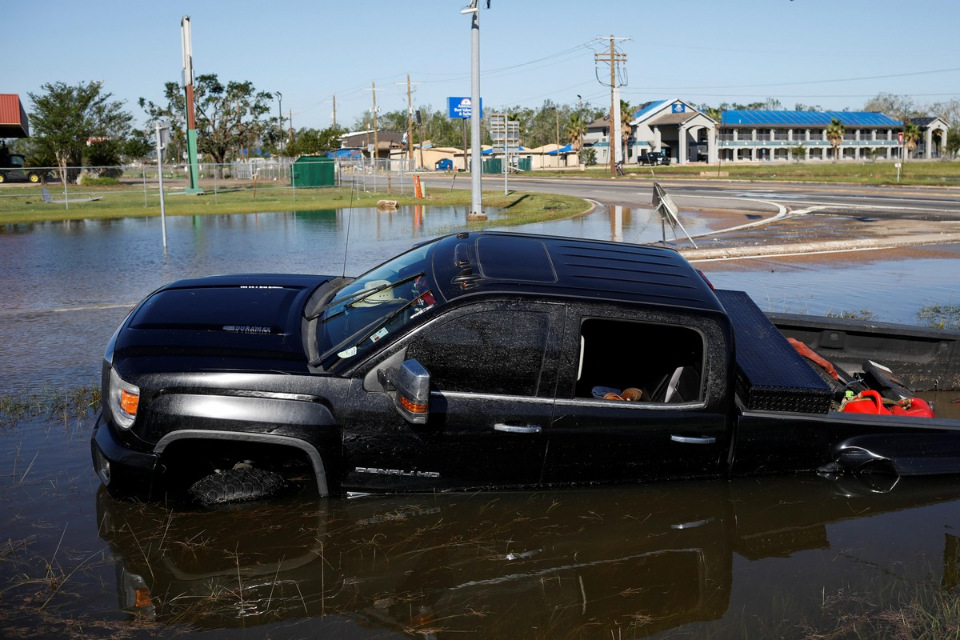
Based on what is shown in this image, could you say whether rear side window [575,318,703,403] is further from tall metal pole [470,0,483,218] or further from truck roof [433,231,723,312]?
tall metal pole [470,0,483,218]

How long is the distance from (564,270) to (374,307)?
1116 millimetres

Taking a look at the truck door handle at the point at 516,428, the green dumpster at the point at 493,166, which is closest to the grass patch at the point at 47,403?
the truck door handle at the point at 516,428

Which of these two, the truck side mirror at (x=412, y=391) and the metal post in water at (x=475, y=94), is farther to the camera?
the metal post in water at (x=475, y=94)

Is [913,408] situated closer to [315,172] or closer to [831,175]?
[315,172]

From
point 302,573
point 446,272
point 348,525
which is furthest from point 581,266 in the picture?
point 302,573

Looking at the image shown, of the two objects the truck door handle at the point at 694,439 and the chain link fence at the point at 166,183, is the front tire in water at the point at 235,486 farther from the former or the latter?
the chain link fence at the point at 166,183

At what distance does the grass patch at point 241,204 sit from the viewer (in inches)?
1169

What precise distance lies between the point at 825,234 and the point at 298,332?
56.7ft

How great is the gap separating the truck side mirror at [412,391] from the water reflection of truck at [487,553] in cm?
75

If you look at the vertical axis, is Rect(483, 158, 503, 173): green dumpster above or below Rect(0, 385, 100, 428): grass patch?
above

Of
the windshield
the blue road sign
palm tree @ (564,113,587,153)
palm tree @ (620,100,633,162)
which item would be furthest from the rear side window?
palm tree @ (564,113,587,153)

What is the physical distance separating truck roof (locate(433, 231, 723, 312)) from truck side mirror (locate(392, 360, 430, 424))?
55 centimetres

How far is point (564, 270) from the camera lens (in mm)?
5301

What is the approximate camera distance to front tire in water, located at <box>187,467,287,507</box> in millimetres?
5125
